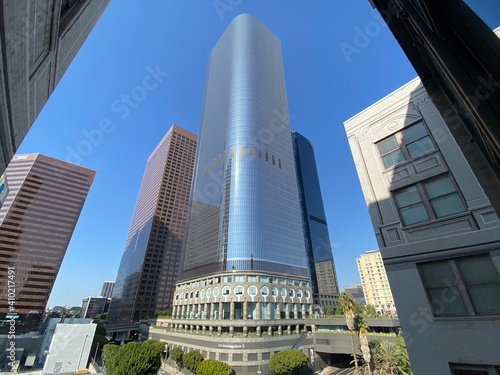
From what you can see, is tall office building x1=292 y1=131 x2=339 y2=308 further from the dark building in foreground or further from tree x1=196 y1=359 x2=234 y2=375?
the dark building in foreground

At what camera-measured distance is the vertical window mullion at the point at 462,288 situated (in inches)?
341

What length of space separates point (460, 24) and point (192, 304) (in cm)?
9067

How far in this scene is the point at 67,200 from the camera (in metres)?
128

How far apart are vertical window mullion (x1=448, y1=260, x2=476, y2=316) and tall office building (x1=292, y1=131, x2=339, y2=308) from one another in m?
145

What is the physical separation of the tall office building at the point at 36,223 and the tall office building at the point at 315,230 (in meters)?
143

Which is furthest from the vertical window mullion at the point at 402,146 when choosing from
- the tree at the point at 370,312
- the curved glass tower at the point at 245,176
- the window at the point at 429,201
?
the curved glass tower at the point at 245,176

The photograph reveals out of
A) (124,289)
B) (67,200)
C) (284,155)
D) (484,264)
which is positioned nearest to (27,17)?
(484,264)

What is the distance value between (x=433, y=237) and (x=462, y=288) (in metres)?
2.16

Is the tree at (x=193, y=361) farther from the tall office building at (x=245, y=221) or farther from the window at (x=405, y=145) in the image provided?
the window at (x=405, y=145)

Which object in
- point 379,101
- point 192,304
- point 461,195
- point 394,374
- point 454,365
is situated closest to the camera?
point 454,365

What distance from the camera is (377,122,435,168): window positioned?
12.1m

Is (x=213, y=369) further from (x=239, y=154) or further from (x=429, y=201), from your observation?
(x=239, y=154)

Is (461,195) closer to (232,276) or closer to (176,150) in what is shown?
(232,276)

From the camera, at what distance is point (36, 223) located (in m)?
114
